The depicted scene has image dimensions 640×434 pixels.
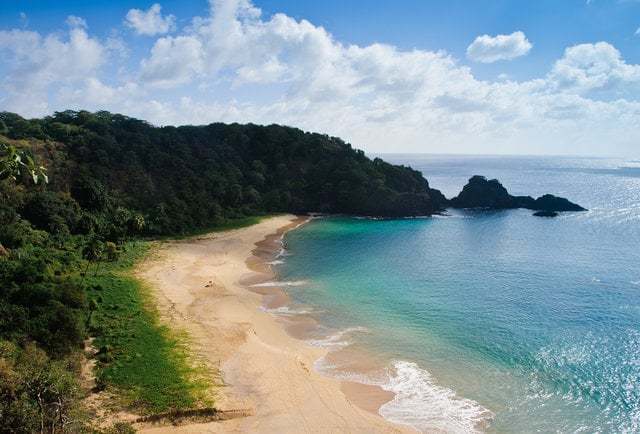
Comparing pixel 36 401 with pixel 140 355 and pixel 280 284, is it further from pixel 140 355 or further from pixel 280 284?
pixel 280 284

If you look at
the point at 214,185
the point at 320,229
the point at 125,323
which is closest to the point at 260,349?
the point at 125,323

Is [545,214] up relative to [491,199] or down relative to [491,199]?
down

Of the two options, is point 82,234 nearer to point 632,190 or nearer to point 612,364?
point 612,364

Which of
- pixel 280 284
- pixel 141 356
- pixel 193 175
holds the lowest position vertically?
pixel 141 356

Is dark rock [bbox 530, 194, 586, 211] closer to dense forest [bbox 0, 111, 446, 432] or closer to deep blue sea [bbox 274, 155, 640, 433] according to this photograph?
dense forest [bbox 0, 111, 446, 432]

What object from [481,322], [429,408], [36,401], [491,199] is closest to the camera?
[36,401]

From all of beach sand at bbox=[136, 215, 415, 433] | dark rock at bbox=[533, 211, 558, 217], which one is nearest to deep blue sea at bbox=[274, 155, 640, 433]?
beach sand at bbox=[136, 215, 415, 433]

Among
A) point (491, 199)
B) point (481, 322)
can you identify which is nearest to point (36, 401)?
point (481, 322)
